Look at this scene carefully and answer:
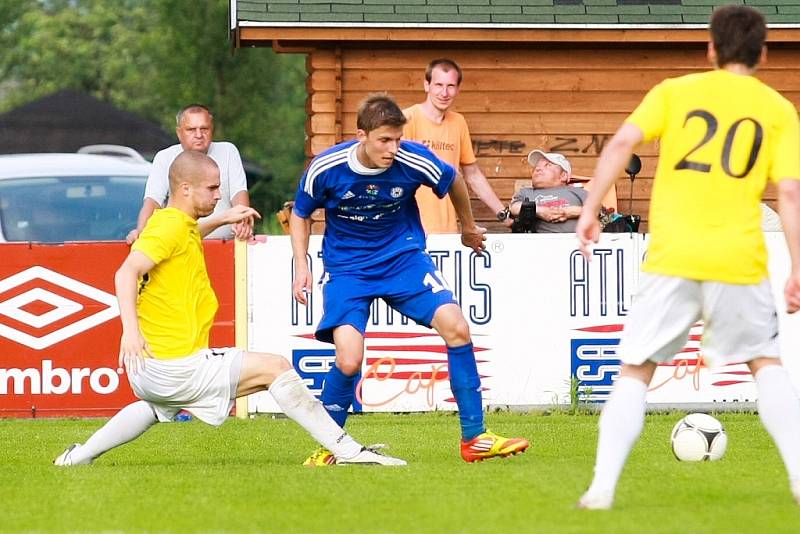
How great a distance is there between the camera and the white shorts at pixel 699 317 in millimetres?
6883

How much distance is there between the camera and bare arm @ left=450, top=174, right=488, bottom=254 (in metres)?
9.62

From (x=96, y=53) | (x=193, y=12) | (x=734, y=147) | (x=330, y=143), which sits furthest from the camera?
(x=96, y=53)

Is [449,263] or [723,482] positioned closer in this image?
[723,482]

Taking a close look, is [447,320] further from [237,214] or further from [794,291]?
[794,291]

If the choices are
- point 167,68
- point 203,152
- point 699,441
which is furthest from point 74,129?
point 699,441

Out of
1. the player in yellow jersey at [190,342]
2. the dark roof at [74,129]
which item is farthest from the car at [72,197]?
the dark roof at [74,129]

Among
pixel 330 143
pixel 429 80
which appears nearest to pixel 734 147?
pixel 429 80

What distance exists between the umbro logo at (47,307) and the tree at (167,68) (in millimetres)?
27906

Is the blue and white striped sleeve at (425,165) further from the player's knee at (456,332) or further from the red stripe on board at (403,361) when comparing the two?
the red stripe on board at (403,361)

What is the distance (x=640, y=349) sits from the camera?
6.88 metres

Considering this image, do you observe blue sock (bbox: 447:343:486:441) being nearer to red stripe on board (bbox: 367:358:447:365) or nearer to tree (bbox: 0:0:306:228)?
red stripe on board (bbox: 367:358:447:365)

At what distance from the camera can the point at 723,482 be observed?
820 cm

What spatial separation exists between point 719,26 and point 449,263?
236 inches

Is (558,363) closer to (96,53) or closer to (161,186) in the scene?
(161,186)
